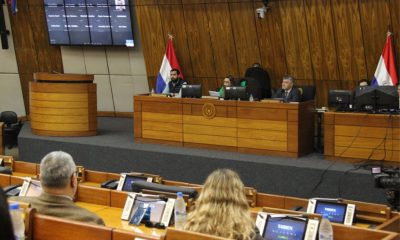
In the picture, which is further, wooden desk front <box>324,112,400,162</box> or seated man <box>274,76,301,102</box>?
seated man <box>274,76,301,102</box>

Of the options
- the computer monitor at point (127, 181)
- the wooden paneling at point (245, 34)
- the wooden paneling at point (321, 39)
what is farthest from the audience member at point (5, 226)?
the wooden paneling at point (245, 34)

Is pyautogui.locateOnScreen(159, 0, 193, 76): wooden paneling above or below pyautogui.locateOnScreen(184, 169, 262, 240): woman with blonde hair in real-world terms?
above

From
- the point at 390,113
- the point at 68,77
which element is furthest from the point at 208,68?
the point at 390,113

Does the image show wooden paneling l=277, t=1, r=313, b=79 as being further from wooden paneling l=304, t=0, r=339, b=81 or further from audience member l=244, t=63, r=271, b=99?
audience member l=244, t=63, r=271, b=99

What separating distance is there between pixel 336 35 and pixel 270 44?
126 cm

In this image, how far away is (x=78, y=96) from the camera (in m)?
9.62

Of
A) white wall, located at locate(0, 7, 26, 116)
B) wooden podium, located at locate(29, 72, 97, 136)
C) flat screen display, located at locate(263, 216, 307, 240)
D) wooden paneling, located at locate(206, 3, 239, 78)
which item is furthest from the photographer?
white wall, located at locate(0, 7, 26, 116)

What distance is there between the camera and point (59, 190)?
354cm

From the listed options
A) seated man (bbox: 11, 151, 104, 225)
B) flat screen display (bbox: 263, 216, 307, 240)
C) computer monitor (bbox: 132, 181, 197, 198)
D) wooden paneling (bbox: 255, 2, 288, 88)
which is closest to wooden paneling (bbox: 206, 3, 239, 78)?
wooden paneling (bbox: 255, 2, 288, 88)

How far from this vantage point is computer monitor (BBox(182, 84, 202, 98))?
8.81m

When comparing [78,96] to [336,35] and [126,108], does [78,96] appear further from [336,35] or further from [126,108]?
[336,35]

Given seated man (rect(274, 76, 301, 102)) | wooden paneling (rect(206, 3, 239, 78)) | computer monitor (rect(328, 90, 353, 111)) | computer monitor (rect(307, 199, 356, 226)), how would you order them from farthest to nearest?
1. wooden paneling (rect(206, 3, 239, 78))
2. seated man (rect(274, 76, 301, 102))
3. computer monitor (rect(328, 90, 353, 111))
4. computer monitor (rect(307, 199, 356, 226))

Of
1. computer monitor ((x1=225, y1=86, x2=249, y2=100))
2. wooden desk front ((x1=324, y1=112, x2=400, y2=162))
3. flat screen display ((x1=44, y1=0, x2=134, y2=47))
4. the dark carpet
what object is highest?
flat screen display ((x1=44, y1=0, x2=134, y2=47))

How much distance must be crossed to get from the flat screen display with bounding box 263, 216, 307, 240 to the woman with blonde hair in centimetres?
76
